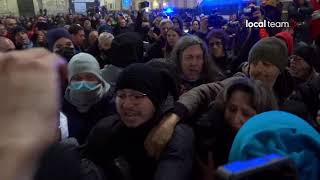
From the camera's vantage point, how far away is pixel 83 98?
298 cm

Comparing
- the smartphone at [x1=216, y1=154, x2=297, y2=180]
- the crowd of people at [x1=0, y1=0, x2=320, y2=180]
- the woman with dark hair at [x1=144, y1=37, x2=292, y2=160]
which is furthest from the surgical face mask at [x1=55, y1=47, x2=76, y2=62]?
the smartphone at [x1=216, y1=154, x2=297, y2=180]

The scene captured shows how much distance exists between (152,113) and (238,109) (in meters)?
0.46

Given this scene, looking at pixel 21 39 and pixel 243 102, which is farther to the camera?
pixel 21 39

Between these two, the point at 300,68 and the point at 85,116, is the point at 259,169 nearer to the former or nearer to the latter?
the point at 85,116

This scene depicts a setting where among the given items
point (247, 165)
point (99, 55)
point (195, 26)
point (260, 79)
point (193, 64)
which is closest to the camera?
point (247, 165)

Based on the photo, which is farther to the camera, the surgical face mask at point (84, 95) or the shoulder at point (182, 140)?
the surgical face mask at point (84, 95)

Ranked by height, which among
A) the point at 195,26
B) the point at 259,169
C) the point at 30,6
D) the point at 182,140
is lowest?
the point at 30,6

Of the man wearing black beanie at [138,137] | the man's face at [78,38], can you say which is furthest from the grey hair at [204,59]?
the man's face at [78,38]

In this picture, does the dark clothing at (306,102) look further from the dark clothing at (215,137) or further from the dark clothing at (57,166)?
the dark clothing at (57,166)

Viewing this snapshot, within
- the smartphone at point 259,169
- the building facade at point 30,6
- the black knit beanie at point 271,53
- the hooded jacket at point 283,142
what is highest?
the smartphone at point 259,169

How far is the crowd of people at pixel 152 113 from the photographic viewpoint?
1.98ft

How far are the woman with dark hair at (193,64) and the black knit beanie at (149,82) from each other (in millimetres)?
784

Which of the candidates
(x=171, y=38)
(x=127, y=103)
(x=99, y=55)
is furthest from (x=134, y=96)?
(x=99, y=55)

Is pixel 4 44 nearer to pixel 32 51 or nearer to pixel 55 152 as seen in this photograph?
pixel 55 152
